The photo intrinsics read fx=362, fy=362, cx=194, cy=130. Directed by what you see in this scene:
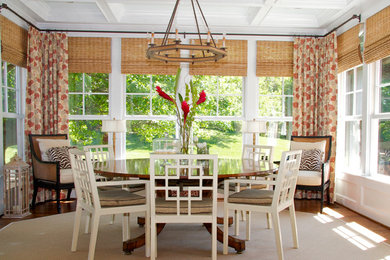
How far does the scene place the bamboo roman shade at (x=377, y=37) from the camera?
13.7 feet

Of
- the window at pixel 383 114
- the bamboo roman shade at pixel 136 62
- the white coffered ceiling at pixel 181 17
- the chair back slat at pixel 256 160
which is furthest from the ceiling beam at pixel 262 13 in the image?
the chair back slat at pixel 256 160

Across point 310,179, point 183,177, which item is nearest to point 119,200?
point 183,177

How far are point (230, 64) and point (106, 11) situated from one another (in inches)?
83.2

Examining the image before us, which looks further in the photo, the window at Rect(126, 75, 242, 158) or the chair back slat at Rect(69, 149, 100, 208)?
the window at Rect(126, 75, 242, 158)

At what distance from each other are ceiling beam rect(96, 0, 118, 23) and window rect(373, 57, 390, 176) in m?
3.67

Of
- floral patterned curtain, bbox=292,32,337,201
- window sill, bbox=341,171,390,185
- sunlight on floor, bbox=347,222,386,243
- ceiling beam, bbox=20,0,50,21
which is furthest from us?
floral patterned curtain, bbox=292,32,337,201

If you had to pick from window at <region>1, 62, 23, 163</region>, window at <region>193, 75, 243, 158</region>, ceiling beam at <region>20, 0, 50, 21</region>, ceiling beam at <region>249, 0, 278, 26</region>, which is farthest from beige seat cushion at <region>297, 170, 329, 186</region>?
ceiling beam at <region>20, 0, 50, 21</region>

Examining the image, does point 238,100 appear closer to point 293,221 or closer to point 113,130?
point 113,130

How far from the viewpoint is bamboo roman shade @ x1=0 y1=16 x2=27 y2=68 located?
4.68 meters

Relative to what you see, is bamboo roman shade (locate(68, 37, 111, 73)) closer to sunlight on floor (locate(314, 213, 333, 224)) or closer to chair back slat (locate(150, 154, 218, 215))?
chair back slat (locate(150, 154, 218, 215))

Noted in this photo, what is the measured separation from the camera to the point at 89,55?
19.2 ft

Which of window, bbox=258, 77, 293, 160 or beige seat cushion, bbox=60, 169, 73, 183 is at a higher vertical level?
window, bbox=258, 77, 293, 160

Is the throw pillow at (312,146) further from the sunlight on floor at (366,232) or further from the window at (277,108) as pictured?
the sunlight on floor at (366,232)

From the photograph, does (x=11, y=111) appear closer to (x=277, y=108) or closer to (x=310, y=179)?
(x=277, y=108)
